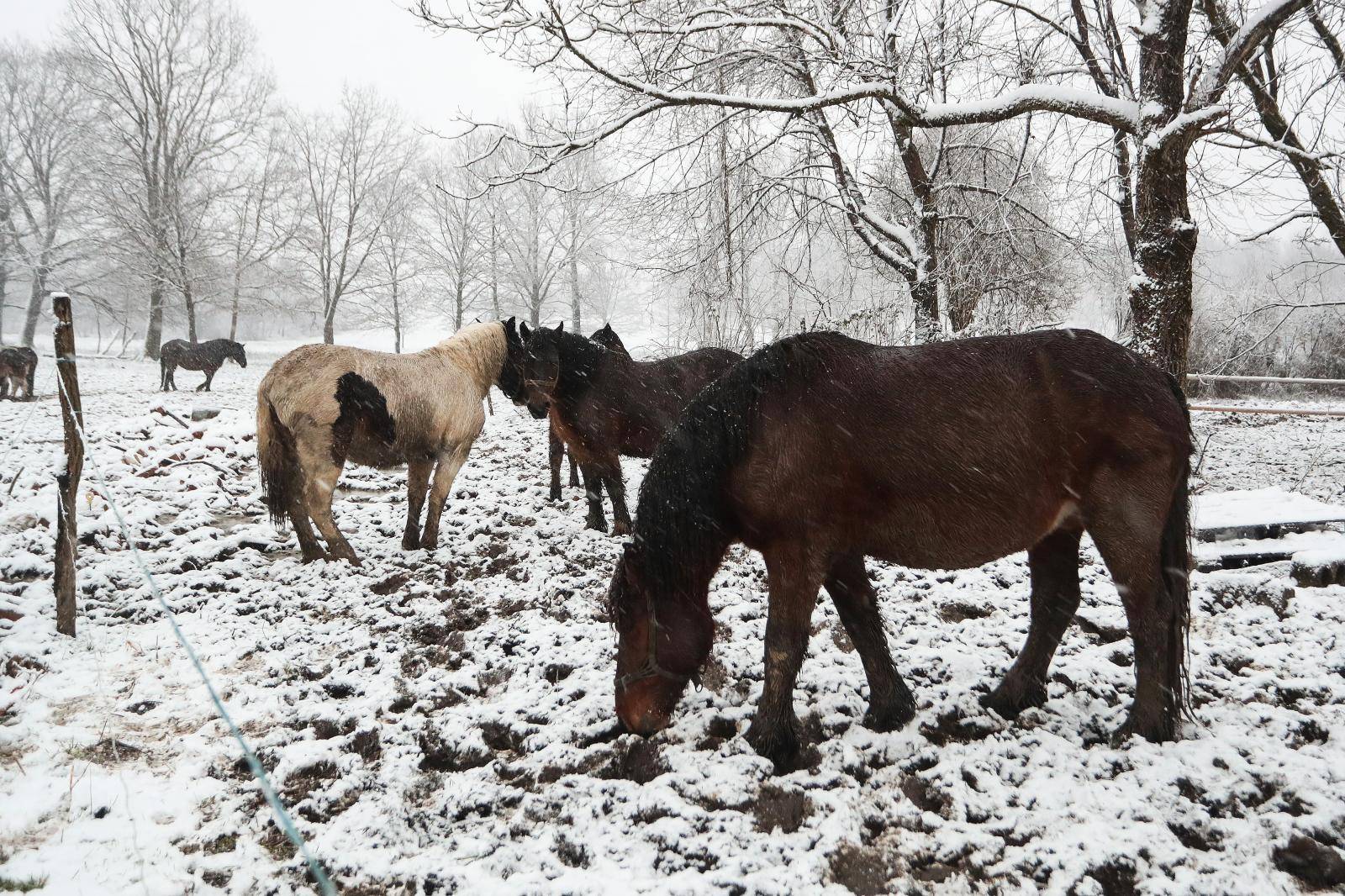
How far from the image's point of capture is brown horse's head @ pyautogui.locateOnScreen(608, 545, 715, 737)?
252cm

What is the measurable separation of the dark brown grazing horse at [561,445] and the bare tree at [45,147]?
25065 mm

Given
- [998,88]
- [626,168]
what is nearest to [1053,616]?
[998,88]

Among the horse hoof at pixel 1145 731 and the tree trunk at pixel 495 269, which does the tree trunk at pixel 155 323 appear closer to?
the tree trunk at pixel 495 269

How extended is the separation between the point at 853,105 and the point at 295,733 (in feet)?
24.4

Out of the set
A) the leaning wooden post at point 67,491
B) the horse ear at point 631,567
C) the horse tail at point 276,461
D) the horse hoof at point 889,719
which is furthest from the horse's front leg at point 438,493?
the horse hoof at point 889,719

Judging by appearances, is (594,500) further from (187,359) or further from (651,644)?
(187,359)

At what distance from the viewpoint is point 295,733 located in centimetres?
273

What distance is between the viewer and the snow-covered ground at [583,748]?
1.95m

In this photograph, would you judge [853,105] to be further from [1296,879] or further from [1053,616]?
[1296,879]

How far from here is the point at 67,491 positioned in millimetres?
3430

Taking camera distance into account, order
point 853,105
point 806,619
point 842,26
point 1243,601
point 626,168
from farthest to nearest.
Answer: point 626,168 < point 853,105 < point 842,26 < point 1243,601 < point 806,619

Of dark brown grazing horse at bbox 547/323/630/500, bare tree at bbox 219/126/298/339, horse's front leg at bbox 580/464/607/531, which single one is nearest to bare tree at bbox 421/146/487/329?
bare tree at bbox 219/126/298/339

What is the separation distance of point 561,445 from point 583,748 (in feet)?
15.6

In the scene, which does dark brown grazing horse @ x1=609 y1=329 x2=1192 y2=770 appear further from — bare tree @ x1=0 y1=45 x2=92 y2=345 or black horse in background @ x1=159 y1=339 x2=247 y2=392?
bare tree @ x1=0 y1=45 x2=92 y2=345
